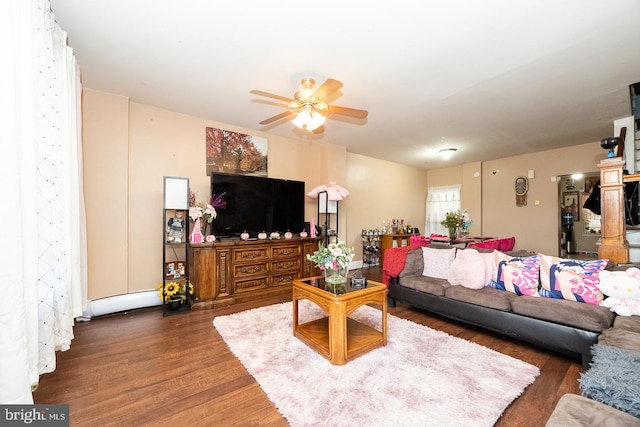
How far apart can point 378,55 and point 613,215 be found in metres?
3.16

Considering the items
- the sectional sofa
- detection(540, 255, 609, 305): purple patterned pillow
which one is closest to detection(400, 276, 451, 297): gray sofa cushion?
the sectional sofa

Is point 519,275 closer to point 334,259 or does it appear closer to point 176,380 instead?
point 334,259

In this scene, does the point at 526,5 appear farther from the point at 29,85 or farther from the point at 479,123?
the point at 29,85

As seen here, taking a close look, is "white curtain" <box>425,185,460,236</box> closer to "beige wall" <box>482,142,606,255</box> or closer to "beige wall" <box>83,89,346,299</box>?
"beige wall" <box>482,142,606,255</box>

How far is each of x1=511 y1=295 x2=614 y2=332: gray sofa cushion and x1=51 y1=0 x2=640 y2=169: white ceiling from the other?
226 centimetres

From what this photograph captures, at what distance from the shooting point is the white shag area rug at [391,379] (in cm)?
155

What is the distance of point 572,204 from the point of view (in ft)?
21.5

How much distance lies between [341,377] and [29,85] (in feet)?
8.18

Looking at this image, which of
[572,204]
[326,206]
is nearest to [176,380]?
[326,206]

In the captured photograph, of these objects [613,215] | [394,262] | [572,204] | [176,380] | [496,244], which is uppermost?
[572,204]

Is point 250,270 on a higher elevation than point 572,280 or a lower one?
lower

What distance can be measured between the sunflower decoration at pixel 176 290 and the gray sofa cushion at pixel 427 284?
9.31 ft

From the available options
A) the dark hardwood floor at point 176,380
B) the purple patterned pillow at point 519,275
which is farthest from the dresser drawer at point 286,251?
the purple patterned pillow at point 519,275

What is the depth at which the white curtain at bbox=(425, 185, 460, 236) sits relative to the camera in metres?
7.42
